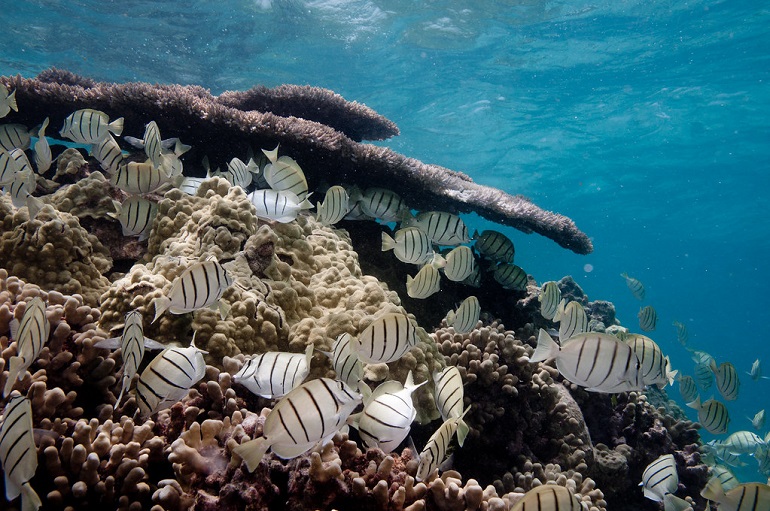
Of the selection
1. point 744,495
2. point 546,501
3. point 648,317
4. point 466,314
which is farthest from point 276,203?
point 648,317

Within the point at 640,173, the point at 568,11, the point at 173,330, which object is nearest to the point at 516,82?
the point at 568,11

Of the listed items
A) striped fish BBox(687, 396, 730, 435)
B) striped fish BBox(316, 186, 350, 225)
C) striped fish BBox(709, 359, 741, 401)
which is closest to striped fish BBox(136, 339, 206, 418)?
striped fish BBox(316, 186, 350, 225)

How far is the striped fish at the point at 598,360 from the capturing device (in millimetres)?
2443

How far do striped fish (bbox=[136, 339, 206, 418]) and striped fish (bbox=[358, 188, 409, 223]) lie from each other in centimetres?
327

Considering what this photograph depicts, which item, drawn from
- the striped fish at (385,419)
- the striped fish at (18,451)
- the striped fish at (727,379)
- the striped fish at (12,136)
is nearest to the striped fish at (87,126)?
the striped fish at (12,136)

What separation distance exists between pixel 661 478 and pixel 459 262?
2737 millimetres

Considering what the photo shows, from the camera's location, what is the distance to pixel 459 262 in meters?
4.67

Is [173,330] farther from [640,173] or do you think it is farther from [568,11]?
[640,173]

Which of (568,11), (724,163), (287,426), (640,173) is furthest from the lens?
(640,173)

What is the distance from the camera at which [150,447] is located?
250 centimetres

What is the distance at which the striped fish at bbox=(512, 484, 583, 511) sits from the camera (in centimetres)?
176

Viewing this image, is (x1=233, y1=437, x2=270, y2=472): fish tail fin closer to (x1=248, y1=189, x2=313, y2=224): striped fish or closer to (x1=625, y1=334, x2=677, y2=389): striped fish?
(x1=248, y1=189, x2=313, y2=224): striped fish

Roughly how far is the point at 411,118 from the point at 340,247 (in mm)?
25082

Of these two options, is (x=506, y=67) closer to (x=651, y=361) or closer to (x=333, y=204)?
(x=333, y=204)
